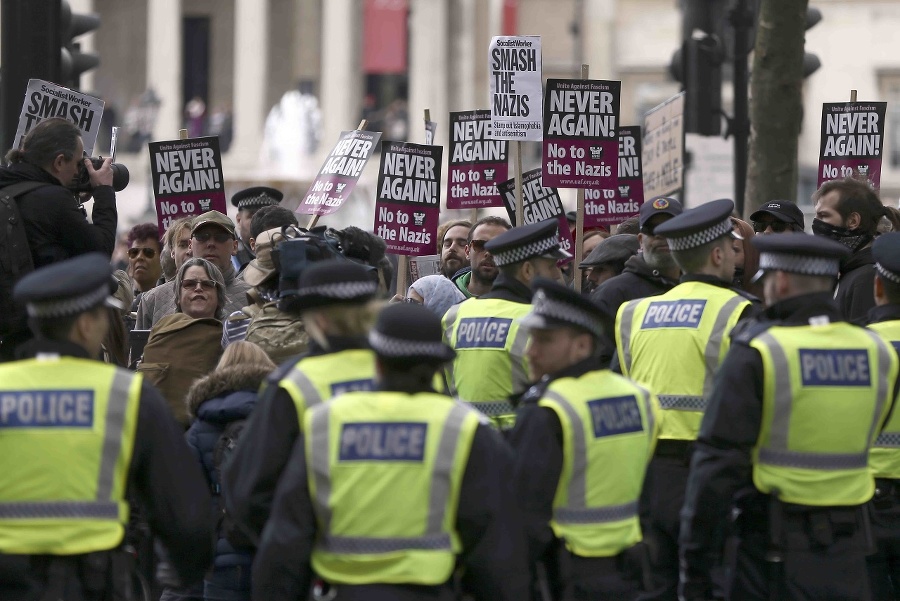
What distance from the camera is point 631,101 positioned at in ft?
184

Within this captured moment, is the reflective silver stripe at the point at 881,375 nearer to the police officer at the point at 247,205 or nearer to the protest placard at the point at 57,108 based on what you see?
the protest placard at the point at 57,108

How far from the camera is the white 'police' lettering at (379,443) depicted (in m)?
4.66

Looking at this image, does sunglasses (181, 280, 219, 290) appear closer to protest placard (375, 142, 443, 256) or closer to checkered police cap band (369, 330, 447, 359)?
protest placard (375, 142, 443, 256)

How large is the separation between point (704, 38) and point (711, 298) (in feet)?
27.8

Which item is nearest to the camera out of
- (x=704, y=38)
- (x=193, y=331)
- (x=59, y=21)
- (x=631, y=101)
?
(x=193, y=331)

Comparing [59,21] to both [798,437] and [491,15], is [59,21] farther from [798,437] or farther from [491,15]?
[491,15]

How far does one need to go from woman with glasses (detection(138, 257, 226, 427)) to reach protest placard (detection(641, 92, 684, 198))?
493 cm

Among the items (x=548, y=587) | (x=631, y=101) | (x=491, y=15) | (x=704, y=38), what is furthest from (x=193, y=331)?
(x=491, y=15)

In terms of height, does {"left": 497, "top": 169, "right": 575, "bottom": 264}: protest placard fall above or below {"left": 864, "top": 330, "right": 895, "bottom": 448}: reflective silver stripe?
above

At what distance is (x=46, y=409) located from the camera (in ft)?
15.7

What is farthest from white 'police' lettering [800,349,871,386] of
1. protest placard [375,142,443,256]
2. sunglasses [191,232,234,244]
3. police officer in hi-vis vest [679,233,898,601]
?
protest placard [375,142,443,256]

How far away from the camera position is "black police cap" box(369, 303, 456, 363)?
4766mm

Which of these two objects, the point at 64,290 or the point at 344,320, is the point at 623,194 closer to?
the point at 344,320

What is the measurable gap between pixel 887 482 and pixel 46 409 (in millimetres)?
3164
